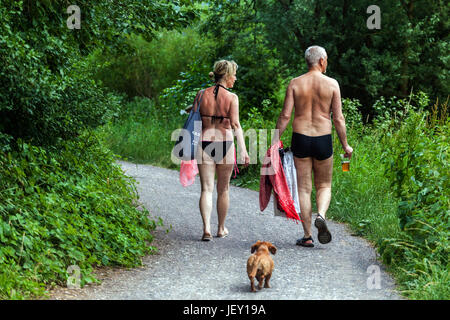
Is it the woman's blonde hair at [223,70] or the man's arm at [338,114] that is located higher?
the woman's blonde hair at [223,70]

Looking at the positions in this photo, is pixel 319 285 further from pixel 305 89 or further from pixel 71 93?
pixel 71 93

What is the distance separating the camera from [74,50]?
670 centimetres

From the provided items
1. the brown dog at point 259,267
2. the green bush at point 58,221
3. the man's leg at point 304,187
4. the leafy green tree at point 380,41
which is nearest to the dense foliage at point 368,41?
the leafy green tree at point 380,41

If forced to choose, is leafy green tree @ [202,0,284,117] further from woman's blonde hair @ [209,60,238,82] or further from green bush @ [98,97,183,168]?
woman's blonde hair @ [209,60,238,82]

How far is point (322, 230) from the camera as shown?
6457 millimetres

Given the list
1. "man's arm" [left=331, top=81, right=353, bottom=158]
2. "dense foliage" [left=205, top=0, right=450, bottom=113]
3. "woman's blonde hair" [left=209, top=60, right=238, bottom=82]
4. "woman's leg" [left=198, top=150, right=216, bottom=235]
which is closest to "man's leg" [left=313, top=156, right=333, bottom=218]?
"man's arm" [left=331, top=81, right=353, bottom=158]

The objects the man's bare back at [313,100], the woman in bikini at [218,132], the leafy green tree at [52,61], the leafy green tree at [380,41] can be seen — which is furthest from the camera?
the leafy green tree at [380,41]

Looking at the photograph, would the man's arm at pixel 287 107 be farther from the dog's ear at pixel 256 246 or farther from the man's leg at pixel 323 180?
the dog's ear at pixel 256 246

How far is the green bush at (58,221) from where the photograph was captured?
195 inches

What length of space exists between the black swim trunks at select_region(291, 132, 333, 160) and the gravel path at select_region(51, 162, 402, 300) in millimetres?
983

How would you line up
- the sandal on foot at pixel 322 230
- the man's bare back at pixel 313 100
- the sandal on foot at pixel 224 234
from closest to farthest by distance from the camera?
1. the sandal on foot at pixel 322 230
2. the man's bare back at pixel 313 100
3. the sandal on foot at pixel 224 234

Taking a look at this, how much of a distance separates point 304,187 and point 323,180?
0.71ft

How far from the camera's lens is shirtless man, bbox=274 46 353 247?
6602 mm

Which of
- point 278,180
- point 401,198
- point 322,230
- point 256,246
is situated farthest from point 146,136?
point 256,246
